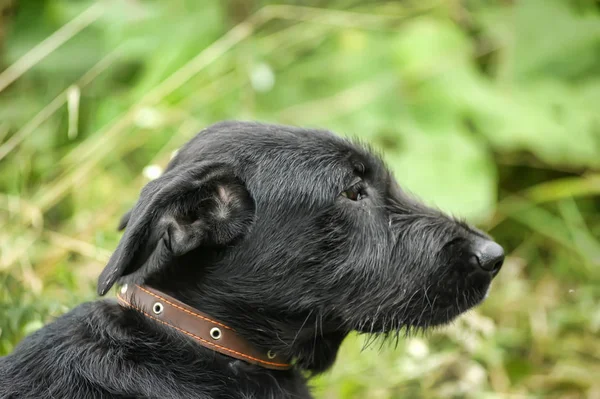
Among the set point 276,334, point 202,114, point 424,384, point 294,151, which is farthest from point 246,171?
point 202,114

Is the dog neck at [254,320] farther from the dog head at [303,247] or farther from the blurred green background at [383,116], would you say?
the blurred green background at [383,116]

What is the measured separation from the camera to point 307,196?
2607 mm

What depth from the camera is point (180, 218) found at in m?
2.41

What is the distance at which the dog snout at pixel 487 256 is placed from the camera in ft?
8.81

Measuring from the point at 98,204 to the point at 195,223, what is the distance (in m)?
2.63

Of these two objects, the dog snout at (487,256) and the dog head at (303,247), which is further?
the dog snout at (487,256)

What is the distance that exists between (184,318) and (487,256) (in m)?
1.08

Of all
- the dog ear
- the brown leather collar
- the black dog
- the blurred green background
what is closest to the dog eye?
the black dog

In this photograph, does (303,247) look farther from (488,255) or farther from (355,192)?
(488,255)

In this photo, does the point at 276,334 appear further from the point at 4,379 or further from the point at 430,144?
the point at 430,144

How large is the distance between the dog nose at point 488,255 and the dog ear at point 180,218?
821mm

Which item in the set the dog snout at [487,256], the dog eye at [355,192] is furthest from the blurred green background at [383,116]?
the dog eye at [355,192]

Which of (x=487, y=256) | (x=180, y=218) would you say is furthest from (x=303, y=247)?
(x=487, y=256)

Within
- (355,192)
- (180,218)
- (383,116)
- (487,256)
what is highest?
(180,218)
